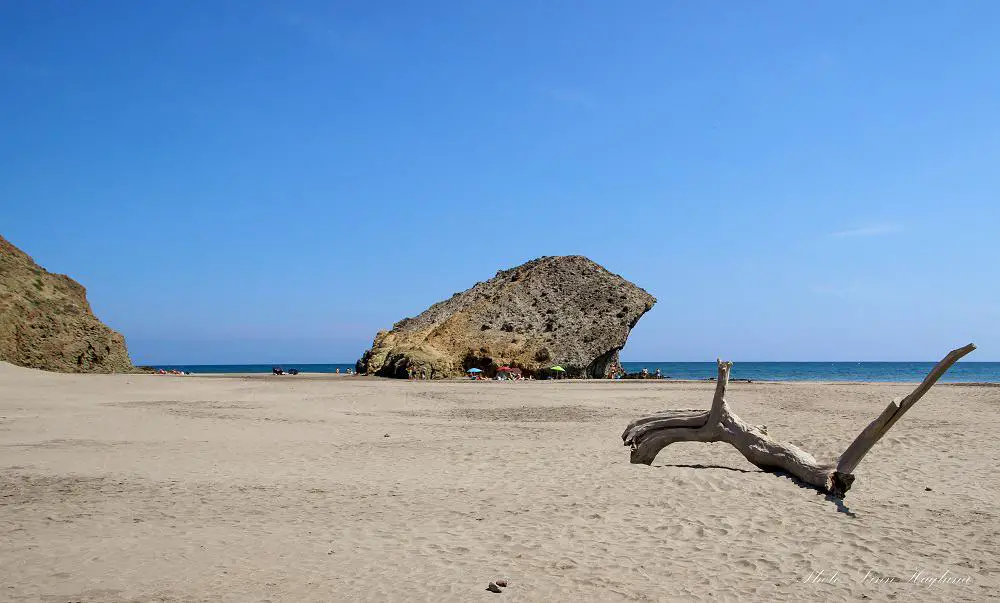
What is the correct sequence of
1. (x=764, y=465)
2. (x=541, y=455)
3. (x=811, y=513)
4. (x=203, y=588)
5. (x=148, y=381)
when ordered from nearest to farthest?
(x=203, y=588), (x=811, y=513), (x=764, y=465), (x=541, y=455), (x=148, y=381)

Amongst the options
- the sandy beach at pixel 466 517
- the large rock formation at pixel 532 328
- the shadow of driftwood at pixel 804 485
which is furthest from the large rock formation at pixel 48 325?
the shadow of driftwood at pixel 804 485

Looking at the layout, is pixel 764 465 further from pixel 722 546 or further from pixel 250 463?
pixel 250 463

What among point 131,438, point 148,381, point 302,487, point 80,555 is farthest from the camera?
point 148,381

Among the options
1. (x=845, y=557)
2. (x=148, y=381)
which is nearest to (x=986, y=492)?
(x=845, y=557)

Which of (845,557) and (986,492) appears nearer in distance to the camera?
(845,557)

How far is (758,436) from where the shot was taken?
32.4 ft

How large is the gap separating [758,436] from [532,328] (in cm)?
3371

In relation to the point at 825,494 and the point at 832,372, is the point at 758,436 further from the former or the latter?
the point at 832,372

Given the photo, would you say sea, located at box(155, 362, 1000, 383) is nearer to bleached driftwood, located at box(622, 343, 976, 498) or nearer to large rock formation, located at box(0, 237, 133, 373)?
large rock formation, located at box(0, 237, 133, 373)

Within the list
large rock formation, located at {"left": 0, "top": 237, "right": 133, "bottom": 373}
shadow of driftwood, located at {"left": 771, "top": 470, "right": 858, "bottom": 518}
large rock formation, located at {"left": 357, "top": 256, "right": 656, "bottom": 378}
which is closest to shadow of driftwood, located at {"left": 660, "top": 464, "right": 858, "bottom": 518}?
shadow of driftwood, located at {"left": 771, "top": 470, "right": 858, "bottom": 518}

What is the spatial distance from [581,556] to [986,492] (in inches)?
258

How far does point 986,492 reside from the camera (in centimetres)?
912

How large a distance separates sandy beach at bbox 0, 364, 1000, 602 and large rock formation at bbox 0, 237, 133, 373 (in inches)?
676

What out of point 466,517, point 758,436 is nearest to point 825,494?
point 758,436
